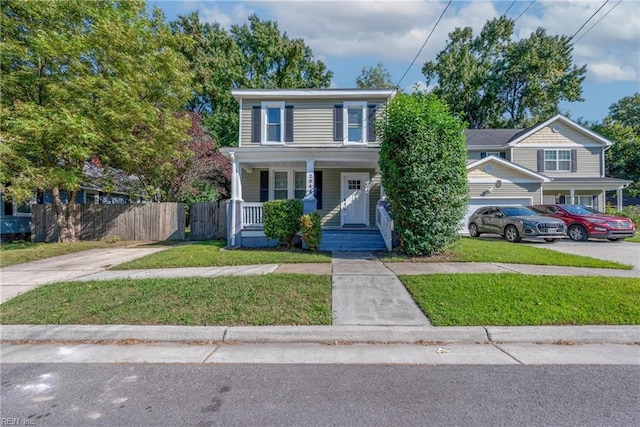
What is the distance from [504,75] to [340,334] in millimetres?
35197

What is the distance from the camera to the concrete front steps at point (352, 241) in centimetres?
1057

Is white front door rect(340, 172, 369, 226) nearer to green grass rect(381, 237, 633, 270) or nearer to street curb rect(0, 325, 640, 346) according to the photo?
green grass rect(381, 237, 633, 270)

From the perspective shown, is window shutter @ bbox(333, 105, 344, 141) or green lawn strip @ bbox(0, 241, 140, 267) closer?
green lawn strip @ bbox(0, 241, 140, 267)

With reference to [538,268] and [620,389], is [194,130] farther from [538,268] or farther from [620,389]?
[620,389]

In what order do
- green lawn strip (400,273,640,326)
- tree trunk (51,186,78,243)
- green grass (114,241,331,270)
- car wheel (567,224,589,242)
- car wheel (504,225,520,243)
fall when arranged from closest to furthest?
green lawn strip (400,273,640,326) < green grass (114,241,331,270) < car wheel (504,225,520,243) < car wheel (567,224,589,242) < tree trunk (51,186,78,243)

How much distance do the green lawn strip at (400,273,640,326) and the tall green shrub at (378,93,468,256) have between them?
6.48 ft

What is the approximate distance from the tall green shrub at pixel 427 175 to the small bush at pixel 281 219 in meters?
3.00

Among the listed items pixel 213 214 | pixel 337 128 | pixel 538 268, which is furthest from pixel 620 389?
pixel 213 214

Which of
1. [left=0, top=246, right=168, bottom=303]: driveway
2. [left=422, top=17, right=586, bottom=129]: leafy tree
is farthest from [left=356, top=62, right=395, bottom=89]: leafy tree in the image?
[left=0, top=246, right=168, bottom=303]: driveway

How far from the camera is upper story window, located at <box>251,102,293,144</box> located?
14047mm

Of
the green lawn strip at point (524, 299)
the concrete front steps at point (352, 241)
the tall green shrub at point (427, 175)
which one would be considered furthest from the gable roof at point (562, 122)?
the green lawn strip at point (524, 299)

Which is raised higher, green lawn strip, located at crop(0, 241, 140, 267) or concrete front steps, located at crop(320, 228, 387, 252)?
concrete front steps, located at crop(320, 228, 387, 252)

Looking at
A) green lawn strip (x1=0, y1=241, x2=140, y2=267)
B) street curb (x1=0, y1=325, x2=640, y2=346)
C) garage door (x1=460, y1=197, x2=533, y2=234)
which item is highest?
garage door (x1=460, y1=197, x2=533, y2=234)

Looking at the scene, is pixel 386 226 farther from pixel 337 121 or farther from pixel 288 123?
pixel 288 123
